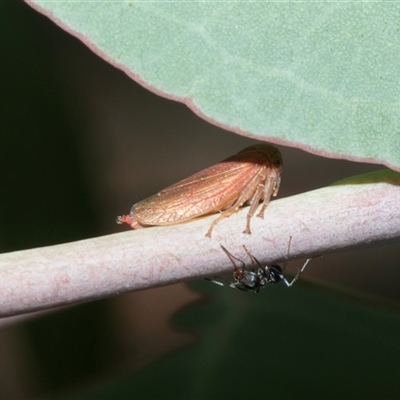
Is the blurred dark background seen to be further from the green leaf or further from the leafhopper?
A: the green leaf

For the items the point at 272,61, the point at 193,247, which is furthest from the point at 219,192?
the point at 272,61

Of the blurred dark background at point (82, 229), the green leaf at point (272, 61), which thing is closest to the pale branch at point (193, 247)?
the green leaf at point (272, 61)

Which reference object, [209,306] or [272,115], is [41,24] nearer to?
[209,306]

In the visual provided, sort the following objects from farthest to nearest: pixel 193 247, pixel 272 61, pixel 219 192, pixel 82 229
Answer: pixel 82 229 < pixel 219 192 < pixel 193 247 < pixel 272 61

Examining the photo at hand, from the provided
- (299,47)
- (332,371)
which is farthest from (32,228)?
Answer: (299,47)

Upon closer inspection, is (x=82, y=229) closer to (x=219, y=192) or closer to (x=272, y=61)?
(x=219, y=192)

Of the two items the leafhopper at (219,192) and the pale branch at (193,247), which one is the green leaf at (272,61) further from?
the leafhopper at (219,192)

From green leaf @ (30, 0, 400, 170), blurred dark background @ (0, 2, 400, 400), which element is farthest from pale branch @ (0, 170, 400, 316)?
blurred dark background @ (0, 2, 400, 400)
